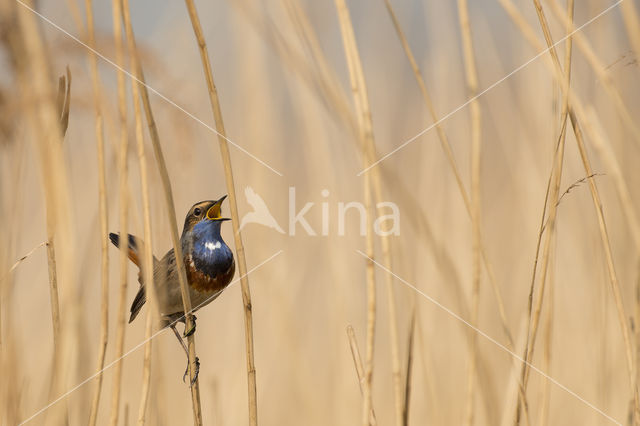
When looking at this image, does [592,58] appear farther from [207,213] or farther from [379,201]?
[207,213]

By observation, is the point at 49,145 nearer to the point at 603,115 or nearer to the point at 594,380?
the point at 594,380

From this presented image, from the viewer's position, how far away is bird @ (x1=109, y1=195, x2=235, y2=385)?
1363 mm

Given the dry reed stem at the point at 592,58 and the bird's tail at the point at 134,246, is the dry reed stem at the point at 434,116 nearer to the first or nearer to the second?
the dry reed stem at the point at 592,58

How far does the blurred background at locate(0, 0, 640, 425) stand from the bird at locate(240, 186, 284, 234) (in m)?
0.04

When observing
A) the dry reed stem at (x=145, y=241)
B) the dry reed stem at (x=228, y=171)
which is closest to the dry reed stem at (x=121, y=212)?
the dry reed stem at (x=145, y=241)

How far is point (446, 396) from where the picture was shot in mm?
2270

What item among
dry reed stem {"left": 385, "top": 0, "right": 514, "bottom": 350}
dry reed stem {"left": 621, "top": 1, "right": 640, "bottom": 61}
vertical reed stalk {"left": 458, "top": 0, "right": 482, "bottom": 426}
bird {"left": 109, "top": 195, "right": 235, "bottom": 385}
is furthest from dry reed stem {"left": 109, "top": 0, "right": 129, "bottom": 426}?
dry reed stem {"left": 621, "top": 1, "right": 640, "bottom": 61}

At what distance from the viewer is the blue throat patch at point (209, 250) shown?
4.50ft

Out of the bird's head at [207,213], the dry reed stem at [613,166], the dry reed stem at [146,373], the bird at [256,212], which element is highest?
the bird at [256,212]

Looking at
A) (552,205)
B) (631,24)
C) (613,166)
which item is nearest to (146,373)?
(552,205)

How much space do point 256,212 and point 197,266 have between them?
1.96 ft

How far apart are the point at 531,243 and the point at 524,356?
98 centimetres

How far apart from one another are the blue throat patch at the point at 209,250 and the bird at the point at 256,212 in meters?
0.36

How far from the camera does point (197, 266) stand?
1392mm
